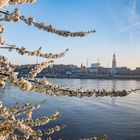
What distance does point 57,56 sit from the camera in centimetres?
526

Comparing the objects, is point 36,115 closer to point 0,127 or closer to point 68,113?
point 68,113

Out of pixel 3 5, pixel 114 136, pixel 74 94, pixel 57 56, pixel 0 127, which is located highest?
pixel 3 5

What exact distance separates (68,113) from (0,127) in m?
69.4

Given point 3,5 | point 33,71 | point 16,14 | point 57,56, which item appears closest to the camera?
point 3,5

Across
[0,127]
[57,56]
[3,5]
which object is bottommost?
[0,127]

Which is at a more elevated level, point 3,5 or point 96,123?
point 3,5

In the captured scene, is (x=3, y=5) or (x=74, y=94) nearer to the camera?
(x=3, y=5)

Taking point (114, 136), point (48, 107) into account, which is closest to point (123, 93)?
point (114, 136)

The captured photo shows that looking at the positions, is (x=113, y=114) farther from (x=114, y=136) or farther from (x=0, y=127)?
(x=0, y=127)

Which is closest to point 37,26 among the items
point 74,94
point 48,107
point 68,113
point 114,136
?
point 74,94

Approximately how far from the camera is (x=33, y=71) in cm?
481

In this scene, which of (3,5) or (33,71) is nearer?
(3,5)

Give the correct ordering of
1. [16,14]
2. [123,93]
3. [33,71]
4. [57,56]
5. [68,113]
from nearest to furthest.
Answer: [123,93], [16,14], [33,71], [57,56], [68,113]

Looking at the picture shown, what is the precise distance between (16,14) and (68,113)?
69.6 m
